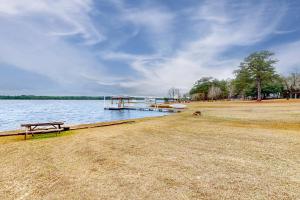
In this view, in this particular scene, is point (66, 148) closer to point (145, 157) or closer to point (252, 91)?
point (145, 157)

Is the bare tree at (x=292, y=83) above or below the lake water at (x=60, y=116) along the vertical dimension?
above

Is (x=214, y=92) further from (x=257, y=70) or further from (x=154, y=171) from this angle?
(x=154, y=171)

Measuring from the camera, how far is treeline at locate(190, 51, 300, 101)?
55.8 meters

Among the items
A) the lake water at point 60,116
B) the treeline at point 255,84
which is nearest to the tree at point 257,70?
the treeline at point 255,84

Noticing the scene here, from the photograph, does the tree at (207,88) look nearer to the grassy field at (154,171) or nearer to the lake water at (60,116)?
the lake water at (60,116)

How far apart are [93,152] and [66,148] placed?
5.25 ft

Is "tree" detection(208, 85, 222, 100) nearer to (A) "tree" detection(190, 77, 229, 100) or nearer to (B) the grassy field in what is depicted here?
(A) "tree" detection(190, 77, 229, 100)

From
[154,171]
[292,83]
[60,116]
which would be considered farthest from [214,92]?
A: [154,171]

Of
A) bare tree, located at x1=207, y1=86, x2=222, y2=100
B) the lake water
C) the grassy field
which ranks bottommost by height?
the lake water

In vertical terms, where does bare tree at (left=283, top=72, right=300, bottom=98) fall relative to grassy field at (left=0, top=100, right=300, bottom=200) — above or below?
above

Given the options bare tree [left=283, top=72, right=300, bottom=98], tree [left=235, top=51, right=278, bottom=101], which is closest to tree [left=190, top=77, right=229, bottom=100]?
bare tree [left=283, top=72, right=300, bottom=98]

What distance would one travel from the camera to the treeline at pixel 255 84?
5575 cm

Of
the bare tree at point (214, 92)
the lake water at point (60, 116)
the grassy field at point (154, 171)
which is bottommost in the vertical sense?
the lake water at point (60, 116)

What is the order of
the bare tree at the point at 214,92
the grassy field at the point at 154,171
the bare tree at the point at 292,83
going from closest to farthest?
the grassy field at the point at 154,171, the bare tree at the point at 292,83, the bare tree at the point at 214,92
